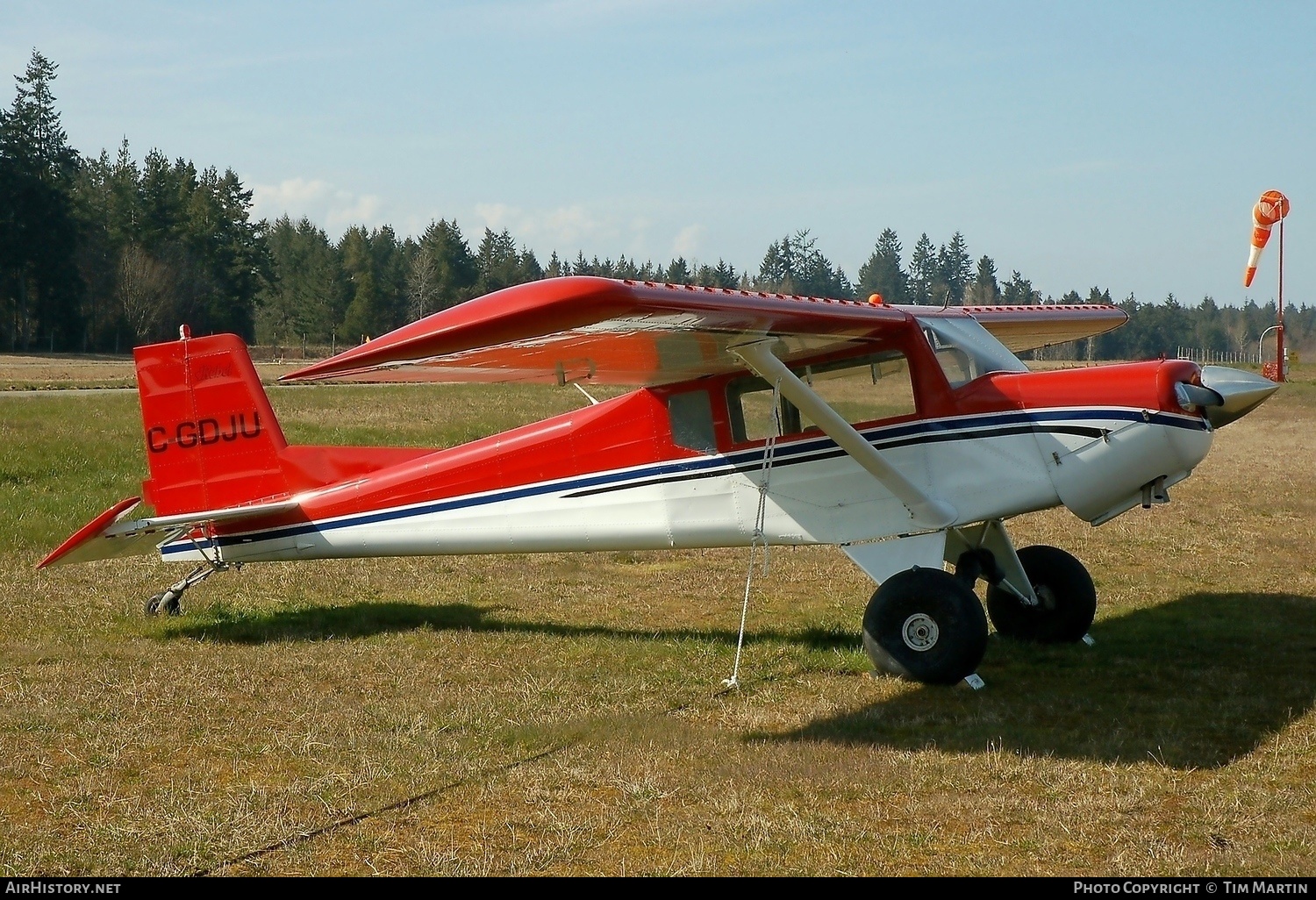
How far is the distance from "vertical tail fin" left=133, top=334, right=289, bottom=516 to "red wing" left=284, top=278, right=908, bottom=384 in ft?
8.15

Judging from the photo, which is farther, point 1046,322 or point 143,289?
point 143,289

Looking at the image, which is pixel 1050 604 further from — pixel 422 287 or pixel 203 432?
pixel 422 287

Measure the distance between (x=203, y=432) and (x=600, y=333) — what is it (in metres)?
4.21

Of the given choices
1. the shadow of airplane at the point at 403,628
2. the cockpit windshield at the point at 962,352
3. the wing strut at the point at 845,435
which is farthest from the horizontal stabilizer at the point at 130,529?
the cockpit windshield at the point at 962,352

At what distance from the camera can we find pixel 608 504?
8156 millimetres

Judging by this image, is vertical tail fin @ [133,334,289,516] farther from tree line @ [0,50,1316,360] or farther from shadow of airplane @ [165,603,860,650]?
tree line @ [0,50,1316,360]

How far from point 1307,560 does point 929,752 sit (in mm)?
8227

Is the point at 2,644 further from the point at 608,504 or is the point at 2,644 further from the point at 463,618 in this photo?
the point at 608,504

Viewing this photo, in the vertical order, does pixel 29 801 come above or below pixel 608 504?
below

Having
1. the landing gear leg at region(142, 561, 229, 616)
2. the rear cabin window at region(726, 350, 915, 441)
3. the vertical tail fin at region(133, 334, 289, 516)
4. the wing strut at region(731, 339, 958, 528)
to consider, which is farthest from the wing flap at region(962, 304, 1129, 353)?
the landing gear leg at region(142, 561, 229, 616)

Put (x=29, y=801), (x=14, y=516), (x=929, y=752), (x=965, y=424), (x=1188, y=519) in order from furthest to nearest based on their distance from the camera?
(x=1188, y=519) < (x=14, y=516) < (x=965, y=424) < (x=929, y=752) < (x=29, y=801)

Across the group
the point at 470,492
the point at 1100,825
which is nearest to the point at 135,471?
the point at 470,492

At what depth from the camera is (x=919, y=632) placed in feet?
22.9

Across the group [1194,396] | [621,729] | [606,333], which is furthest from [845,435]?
[621,729]
